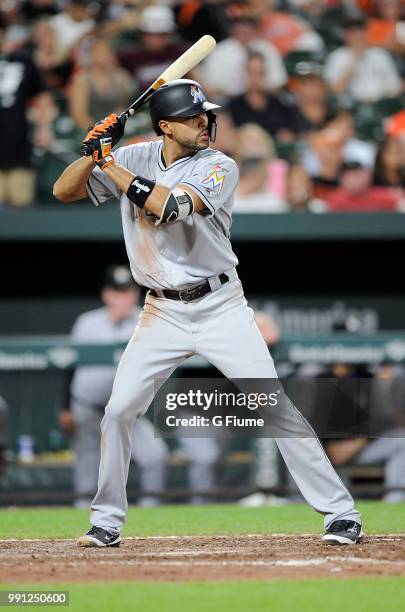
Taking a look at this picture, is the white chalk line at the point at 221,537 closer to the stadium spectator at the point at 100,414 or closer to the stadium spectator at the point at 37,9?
the stadium spectator at the point at 100,414

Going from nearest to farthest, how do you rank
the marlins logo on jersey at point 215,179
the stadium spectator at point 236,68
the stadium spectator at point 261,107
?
1. the marlins logo on jersey at point 215,179
2. the stadium spectator at point 261,107
3. the stadium spectator at point 236,68

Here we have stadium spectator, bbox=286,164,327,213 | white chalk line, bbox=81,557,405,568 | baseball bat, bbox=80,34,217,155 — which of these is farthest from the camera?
stadium spectator, bbox=286,164,327,213

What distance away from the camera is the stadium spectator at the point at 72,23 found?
35.6ft

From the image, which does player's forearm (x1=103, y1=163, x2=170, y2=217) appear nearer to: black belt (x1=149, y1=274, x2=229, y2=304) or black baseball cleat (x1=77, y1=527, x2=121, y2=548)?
black belt (x1=149, y1=274, x2=229, y2=304)

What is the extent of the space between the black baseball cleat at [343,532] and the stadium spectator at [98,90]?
6.21 m

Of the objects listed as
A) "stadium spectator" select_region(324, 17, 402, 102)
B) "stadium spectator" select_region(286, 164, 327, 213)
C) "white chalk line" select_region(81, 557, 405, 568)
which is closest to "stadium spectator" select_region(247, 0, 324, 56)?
"stadium spectator" select_region(324, 17, 402, 102)

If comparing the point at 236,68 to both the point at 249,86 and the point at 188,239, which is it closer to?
the point at 249,86

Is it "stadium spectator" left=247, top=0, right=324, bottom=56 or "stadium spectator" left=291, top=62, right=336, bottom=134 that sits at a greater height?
"stadium spectator" left=247, top=0, right=324, bottom=56

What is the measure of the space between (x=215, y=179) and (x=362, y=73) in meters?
6.87

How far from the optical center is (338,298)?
10.1m

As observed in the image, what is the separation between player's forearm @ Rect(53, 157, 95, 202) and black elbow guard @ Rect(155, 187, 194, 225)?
0.42 m

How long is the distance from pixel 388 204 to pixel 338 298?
964mm

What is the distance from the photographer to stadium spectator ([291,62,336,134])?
34.2 feet

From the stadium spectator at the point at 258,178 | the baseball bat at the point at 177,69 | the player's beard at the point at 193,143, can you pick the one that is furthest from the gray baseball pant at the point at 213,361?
the stadium spectator at the point at 258,178
